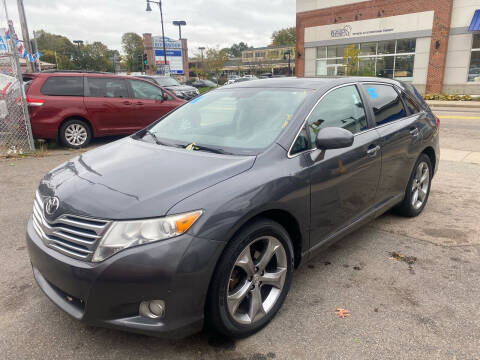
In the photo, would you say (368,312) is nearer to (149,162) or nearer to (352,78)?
(149,162)

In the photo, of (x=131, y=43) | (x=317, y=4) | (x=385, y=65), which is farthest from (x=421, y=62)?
→ (x=131, y=43)

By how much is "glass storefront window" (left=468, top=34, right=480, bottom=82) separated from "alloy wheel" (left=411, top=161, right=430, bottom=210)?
77.9 feet

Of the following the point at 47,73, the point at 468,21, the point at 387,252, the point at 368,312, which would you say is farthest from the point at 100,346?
the point at 468,21

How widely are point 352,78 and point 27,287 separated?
342cm

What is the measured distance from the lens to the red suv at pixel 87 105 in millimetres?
8281

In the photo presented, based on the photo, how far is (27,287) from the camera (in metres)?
3.06

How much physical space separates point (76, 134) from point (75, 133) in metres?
0.03

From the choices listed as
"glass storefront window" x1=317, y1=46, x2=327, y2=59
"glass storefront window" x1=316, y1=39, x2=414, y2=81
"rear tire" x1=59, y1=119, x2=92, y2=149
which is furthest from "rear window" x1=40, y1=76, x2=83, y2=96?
"glass storefront window" x1=317, y1=46, x2=327, y2=59

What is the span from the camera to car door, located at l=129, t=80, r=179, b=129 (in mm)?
9446

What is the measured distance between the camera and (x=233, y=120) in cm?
323

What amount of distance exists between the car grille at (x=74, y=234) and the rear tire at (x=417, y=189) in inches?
134

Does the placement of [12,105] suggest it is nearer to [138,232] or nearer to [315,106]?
[315,106]

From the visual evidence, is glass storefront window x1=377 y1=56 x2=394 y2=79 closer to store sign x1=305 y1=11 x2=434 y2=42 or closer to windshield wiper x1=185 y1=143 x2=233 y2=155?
store sign x1=305 y1=11 x2=434 y2=42

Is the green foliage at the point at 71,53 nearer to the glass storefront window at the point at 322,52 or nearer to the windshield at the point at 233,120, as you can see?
the glass storefront window at the point at 322,52
